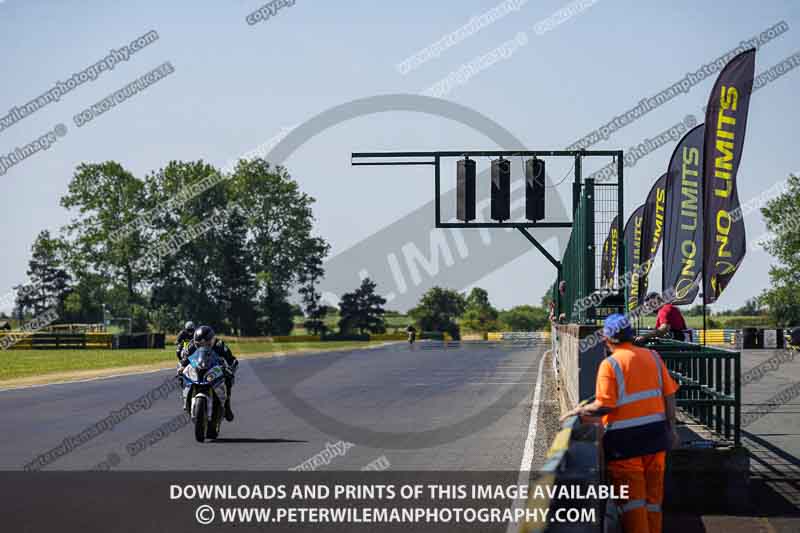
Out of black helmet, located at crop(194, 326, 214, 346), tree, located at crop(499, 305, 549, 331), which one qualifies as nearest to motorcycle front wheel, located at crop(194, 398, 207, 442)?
black helmet, located at crop(194, 326, 214, 346)

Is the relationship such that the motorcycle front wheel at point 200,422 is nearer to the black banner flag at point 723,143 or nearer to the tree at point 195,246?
the black banner flag at point 723,143

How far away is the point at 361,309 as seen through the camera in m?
105

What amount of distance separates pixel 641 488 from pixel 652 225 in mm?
20340

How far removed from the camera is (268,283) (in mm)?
96812

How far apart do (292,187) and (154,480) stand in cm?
9165

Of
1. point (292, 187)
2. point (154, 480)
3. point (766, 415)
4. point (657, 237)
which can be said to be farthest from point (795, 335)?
point (292, 187)

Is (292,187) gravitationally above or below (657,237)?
above

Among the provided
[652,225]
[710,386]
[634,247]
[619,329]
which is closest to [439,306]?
[634,247]

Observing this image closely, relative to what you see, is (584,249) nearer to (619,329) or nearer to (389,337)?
(619,329)

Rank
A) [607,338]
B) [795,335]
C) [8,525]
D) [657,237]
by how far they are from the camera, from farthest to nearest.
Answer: [795,335] < [657,237] < [8,525] < [607,338]

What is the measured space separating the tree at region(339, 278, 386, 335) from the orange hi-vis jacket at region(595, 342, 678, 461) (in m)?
96.4

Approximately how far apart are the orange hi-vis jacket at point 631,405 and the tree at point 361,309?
96.4 meters

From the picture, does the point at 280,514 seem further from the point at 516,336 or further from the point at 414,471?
the point at 516,336

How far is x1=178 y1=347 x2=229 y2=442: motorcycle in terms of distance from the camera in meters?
14.6
